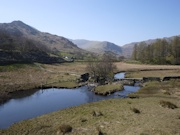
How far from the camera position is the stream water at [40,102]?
47875mm

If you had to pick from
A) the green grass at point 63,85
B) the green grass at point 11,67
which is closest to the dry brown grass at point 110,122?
the green grass at point 63,85

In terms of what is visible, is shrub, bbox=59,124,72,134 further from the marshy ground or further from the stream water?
the stream water

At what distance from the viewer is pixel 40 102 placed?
Result: 205 feet

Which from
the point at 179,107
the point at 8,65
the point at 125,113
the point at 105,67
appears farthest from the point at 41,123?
the point at 8,65

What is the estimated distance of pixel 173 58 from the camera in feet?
→ 570

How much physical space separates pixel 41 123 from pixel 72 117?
18.3 feet

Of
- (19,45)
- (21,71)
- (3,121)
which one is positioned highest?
(19,45)

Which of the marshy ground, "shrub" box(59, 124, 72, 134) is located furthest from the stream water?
"shrub" box(59, 124, 72, 134)

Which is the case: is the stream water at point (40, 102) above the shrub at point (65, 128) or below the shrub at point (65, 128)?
below

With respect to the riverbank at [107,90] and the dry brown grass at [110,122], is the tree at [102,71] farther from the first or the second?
the dry brown grass at [110,122]

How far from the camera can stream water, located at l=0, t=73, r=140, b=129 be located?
4788 cm

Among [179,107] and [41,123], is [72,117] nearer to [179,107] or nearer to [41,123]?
[41,123]

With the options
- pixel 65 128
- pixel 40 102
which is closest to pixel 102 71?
pixel 40 102

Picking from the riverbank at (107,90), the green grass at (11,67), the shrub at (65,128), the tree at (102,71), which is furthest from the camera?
the green grass at (11,67)
